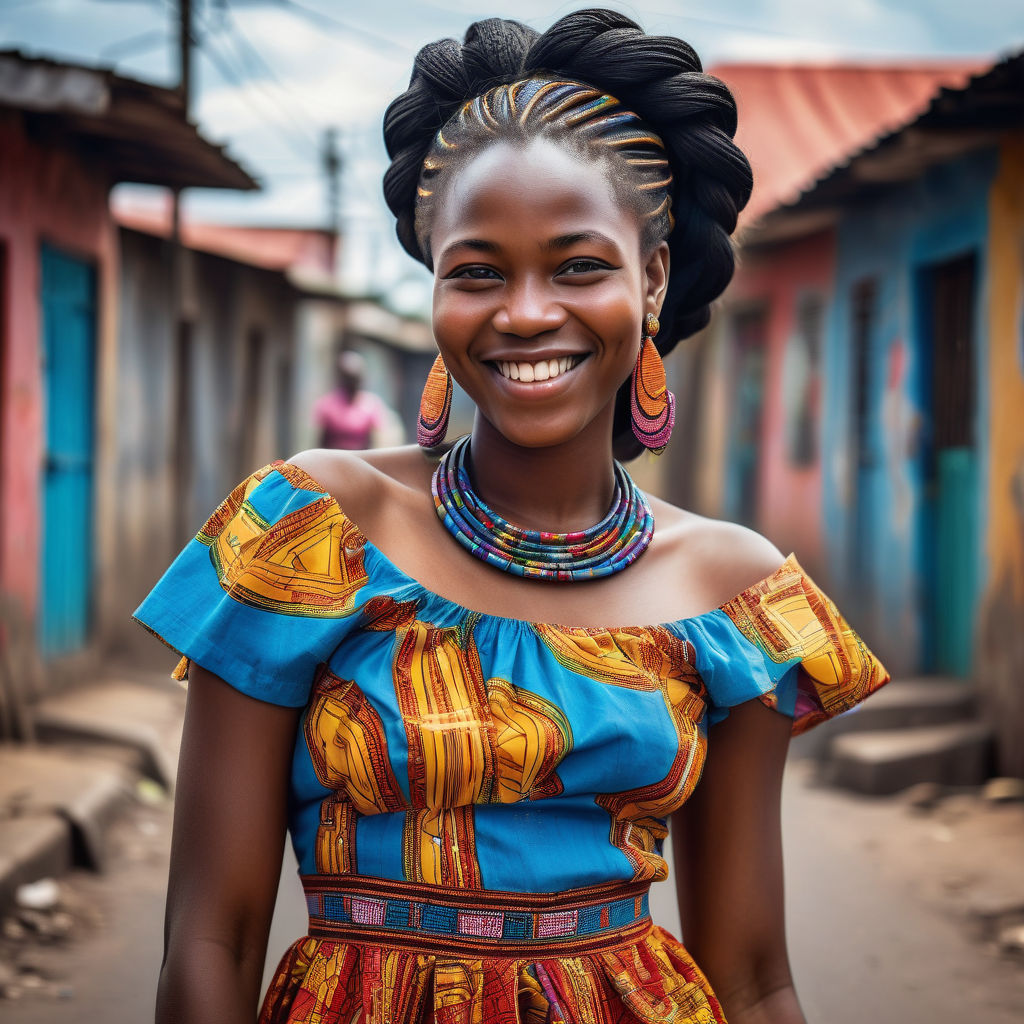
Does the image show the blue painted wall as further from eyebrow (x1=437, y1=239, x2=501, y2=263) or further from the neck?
eyebrow (x1=437, y1=239, x2=501, y2=263)

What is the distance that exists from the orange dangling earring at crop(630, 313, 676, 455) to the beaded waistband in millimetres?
744

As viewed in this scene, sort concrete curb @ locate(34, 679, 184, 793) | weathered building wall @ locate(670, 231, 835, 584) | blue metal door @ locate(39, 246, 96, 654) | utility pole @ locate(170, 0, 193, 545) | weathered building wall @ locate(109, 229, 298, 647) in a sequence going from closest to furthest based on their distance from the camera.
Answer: concrete curb @ locate(34, 679, 184, 793)
blue metal door @ locate(39, 246, 96, 654)
weathered building wall @ locate(109, 229, 298, 647)
utility pole @ locate(170, 0, 193, 545)
weathered building wall @ locate(670, 231, 835, 584)

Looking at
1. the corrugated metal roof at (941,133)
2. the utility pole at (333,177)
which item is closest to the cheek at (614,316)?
the corrugated metal roof at (941,133)

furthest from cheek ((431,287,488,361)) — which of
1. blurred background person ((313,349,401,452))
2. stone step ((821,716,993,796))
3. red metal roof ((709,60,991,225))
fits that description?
red metal roof ((709,60,991,225))

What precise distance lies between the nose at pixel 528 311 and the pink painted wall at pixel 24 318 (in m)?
6.18

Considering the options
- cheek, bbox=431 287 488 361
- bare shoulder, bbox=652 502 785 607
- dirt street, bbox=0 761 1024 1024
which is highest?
cheek, bbox=431 287 488 361

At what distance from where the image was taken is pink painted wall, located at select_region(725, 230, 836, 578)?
1188cm

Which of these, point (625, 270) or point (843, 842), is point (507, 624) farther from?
point (843, 842)

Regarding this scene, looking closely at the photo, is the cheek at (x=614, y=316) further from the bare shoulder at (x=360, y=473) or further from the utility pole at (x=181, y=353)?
the utility pole at (x=181, y=353)

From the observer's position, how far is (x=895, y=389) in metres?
9.59

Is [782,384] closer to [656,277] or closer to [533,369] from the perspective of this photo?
[656,277]

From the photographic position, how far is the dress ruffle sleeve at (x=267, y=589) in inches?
62.8

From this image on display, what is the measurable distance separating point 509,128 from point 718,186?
15.0 inches

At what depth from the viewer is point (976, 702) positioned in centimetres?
775
